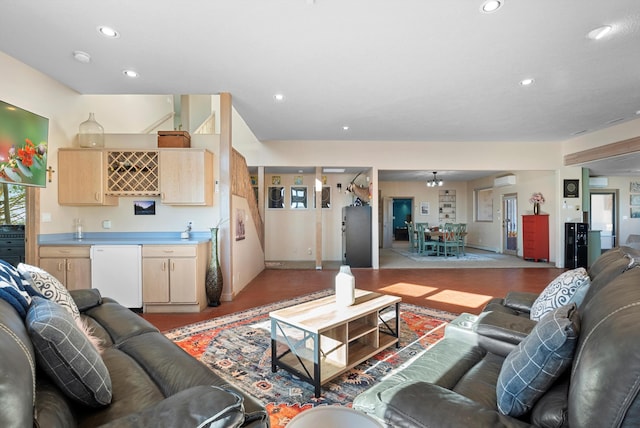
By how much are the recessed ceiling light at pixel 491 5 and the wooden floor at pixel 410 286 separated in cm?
307

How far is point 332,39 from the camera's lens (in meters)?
2.68

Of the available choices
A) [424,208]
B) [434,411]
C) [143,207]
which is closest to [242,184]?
[143,207]

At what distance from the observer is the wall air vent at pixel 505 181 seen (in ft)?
26.5

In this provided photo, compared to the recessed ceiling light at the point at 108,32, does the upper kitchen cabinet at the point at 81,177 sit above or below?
below

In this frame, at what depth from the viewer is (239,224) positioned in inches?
179

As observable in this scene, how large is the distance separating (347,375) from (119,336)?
1.51m

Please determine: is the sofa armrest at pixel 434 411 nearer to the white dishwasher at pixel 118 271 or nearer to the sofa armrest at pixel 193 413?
the sofa armrest at pixel 193 413

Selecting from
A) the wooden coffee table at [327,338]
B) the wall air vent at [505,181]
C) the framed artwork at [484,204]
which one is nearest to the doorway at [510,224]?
the wall air vent at [505,181]

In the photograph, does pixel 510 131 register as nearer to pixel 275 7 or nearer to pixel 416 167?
pixel 416 167

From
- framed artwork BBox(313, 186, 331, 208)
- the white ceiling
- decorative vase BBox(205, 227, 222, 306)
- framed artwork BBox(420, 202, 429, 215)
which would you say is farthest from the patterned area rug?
framed artwork BBox(420, 202, 429, 215)

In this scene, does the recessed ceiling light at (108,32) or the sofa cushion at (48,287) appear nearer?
the sofa cushion at (48,287)

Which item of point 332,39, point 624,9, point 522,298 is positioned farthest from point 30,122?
point 624,9

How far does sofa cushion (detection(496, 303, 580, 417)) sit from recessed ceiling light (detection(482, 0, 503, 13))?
7.49 feet

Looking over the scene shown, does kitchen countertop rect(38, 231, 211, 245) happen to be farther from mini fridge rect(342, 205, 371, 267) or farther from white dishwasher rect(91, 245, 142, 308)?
mini fridge rect(342, 205, 371, 267)
